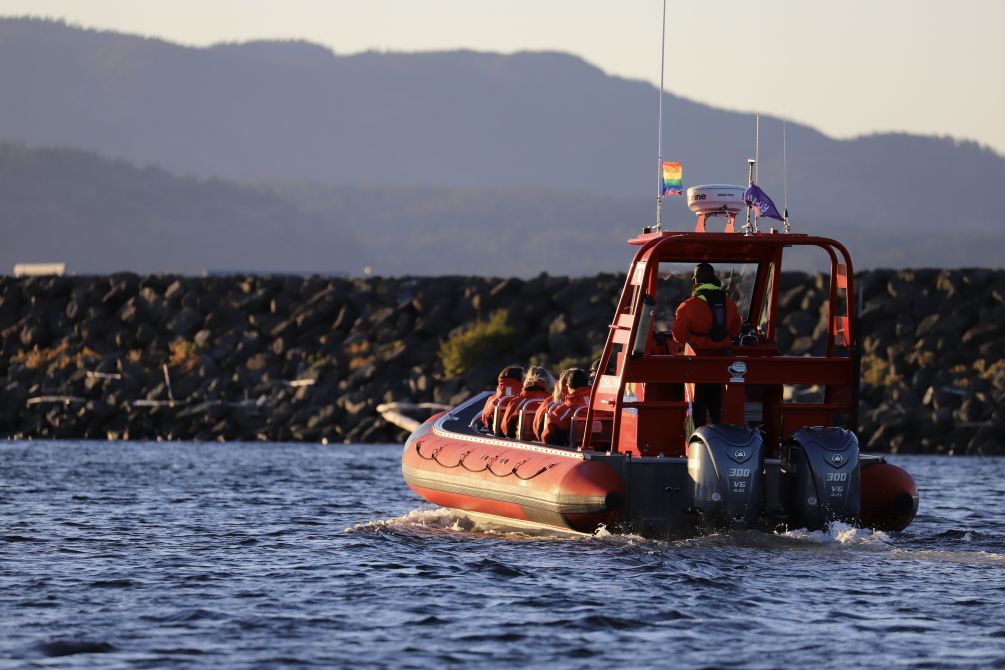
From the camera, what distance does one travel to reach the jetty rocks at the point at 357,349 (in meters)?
34.4

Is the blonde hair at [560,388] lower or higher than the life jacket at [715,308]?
lower

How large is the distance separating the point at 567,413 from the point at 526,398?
3.62 feet

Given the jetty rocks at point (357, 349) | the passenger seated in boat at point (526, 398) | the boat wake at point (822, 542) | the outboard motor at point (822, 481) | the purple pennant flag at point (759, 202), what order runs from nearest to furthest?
the boat wake at point (822, 542), the outboard motor at point (822, 481), the purple pennant flag at point (759, 202), the passenger seated in boat at point (526, 398), the jetty rocks at point (357, 349)

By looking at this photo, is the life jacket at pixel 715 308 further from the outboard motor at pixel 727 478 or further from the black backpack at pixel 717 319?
the outboard motor at pixel 727 478

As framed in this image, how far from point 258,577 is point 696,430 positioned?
390 centimetres

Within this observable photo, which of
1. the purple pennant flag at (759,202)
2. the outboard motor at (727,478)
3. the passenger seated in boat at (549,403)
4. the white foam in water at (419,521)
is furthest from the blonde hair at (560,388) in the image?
the purple pennant flag at (759,202)

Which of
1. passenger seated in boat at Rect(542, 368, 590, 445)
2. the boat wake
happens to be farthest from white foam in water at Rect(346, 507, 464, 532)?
the boat wake

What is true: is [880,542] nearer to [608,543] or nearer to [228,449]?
[608,543]

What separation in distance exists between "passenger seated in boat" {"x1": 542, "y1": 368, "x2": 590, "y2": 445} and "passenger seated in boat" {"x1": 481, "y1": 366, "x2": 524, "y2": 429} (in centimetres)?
175

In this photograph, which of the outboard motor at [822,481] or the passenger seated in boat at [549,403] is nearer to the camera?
the outboard motor at [822,481]

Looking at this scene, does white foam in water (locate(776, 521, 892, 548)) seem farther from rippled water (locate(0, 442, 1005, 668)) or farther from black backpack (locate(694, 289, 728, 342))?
black backpack (locate(694, 289, 728, 342))

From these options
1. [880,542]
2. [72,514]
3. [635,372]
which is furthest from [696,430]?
[72,514]

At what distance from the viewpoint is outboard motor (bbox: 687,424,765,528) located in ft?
47.7

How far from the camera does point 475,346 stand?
36.8 meters
